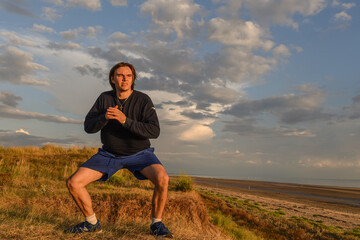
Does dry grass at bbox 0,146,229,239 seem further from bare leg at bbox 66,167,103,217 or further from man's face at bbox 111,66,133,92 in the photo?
man's face at bbox 111,66,133,92

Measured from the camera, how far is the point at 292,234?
533 inches

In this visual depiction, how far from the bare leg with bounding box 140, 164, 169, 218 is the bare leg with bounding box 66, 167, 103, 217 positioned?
659mm

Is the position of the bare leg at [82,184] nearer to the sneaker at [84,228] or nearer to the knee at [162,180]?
the sneaker at [84,228]

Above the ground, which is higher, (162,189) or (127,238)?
(162,189)

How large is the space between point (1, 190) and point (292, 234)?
12.2m

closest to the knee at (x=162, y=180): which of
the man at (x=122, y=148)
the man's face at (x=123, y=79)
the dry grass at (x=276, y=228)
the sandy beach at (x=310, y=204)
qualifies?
the man at (x=122, y=148)

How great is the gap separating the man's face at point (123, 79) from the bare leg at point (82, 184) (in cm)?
123

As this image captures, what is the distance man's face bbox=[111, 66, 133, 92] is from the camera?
409 centimetres

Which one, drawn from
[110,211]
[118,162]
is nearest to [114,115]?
[118,162]

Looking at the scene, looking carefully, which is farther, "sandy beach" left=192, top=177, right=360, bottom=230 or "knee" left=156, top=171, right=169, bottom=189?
"sandy beach" left=192, top=177, right=360, bottom=230

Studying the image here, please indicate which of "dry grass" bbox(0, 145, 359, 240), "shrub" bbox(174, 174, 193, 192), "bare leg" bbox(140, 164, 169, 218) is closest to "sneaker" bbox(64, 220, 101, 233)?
"dry grass" bbox(0, 145, 359, 240)

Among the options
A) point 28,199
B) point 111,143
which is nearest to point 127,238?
point 111,143

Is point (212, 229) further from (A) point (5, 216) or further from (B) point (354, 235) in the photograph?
(B) point (354, 235)

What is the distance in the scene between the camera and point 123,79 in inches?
162
